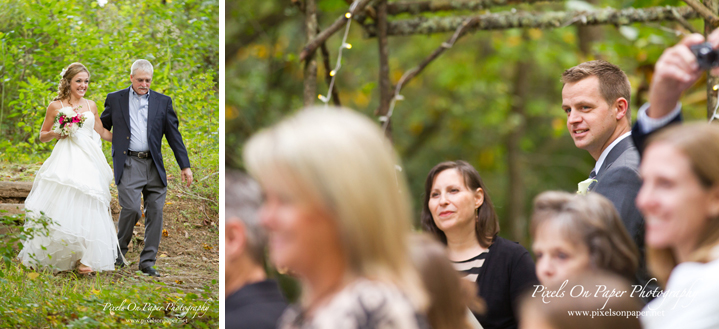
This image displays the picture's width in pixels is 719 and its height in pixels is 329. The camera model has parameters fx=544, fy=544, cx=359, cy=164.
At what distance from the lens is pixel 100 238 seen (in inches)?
148

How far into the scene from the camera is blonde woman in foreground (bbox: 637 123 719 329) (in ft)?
4.23

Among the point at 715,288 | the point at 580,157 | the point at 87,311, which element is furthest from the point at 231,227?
the point at 580,157

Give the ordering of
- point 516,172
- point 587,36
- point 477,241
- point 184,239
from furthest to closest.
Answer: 1. point 516,172
2. point 587,36
3. point 184,239
4. point 477,241

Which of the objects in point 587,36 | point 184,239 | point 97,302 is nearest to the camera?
point 97,302

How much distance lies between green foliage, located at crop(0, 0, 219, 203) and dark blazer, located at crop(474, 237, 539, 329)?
220cm

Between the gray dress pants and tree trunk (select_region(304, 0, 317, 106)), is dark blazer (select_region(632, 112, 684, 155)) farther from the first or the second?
the gray dress pants

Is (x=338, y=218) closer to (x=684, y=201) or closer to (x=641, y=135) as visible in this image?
(x=684, y=201)

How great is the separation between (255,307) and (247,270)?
146 mm

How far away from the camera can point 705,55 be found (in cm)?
147

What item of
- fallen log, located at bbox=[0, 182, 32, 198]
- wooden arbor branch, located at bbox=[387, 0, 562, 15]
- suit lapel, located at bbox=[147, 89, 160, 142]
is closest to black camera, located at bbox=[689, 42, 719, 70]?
wooden arbor branch, located at bbox=[387, 0, 562, 15]

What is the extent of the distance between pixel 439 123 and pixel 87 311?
6582 millimetres

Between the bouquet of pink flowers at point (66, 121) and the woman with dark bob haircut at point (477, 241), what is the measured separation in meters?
2.56

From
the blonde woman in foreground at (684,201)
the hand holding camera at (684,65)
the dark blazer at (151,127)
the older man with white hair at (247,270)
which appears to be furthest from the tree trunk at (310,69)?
the blonde woman in foreground at (684,201)

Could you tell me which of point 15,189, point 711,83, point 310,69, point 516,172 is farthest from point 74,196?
point 516,172
